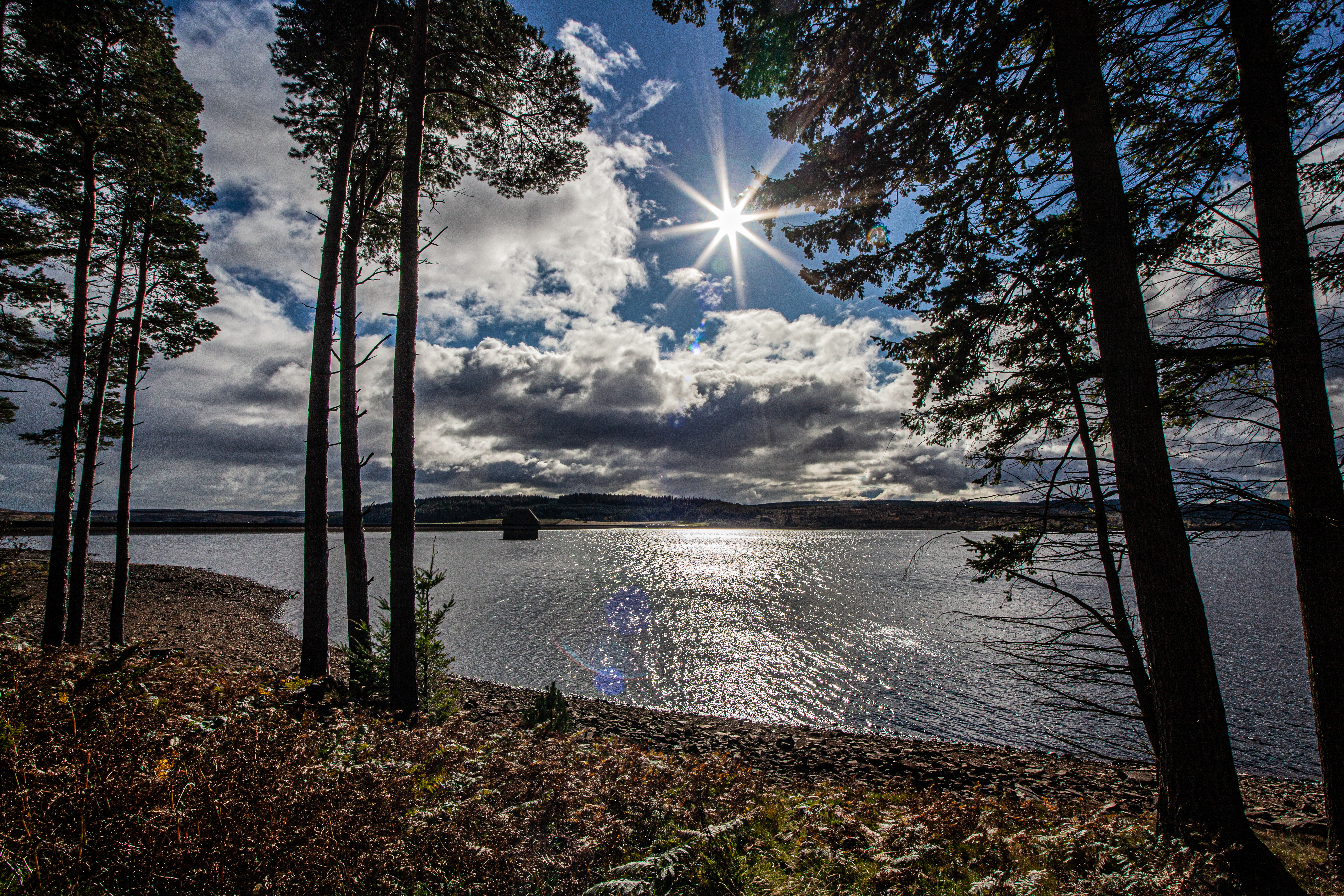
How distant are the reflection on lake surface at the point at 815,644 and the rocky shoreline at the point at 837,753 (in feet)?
4.72

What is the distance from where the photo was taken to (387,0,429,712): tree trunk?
8.20 metres

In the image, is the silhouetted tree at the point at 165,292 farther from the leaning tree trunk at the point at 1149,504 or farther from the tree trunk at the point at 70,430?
the leaning tree trunk at the point at 1149,504

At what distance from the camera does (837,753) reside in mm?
12117

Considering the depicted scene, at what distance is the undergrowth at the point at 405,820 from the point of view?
8.87 ft

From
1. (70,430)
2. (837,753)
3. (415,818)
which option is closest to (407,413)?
(415,818)

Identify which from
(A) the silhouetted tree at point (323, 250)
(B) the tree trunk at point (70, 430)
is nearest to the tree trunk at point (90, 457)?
(B) the tree trunk at point (70, 430)

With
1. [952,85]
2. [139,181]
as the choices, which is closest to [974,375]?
[952,85]

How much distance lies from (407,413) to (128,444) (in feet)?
37.0

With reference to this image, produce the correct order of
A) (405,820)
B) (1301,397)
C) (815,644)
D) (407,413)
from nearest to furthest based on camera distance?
(405,820), (1301,397), (407,413), (815,644)

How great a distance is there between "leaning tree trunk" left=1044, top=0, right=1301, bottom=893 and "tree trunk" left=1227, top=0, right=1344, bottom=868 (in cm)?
117

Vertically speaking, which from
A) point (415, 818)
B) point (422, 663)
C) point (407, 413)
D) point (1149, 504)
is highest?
point (407, 413)

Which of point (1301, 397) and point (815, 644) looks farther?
point (815, 644)

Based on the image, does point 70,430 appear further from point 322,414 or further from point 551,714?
point 551,714

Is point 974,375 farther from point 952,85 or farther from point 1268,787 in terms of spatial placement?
point 1268,787
